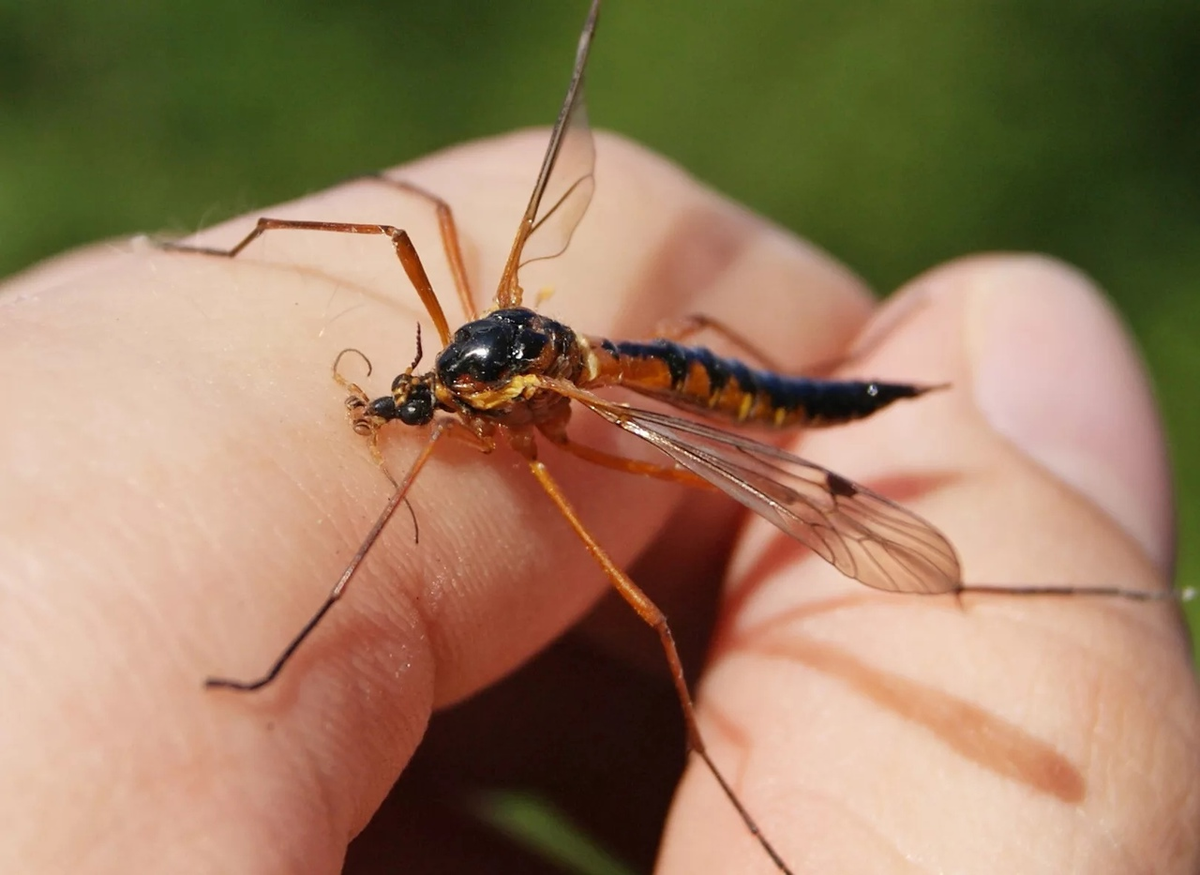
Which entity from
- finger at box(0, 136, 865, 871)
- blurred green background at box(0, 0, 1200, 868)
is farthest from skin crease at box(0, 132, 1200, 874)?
blurred green background at box(0, 0, 1200, 868)

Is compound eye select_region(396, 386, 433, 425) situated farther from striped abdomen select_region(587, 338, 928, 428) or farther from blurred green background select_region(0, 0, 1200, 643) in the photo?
blurred green background select_region(0, 0, 1200, 643)

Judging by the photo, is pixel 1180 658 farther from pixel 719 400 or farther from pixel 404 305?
pixel 404 305

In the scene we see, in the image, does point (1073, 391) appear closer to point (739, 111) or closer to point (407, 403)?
point (407, 403)

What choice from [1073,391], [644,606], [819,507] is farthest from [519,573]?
[1073,391]

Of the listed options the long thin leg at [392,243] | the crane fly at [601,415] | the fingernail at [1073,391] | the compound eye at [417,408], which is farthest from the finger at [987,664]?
the long thin leg at [392,243]

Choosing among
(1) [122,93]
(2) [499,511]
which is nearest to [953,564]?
(2) [499,511]

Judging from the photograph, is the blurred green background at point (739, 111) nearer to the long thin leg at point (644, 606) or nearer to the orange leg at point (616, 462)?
the orange leg at point (616, 462)

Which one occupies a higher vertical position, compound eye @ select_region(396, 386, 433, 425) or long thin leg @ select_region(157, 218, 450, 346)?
long thin leg @ select_region(157, 218, 450, 346)
